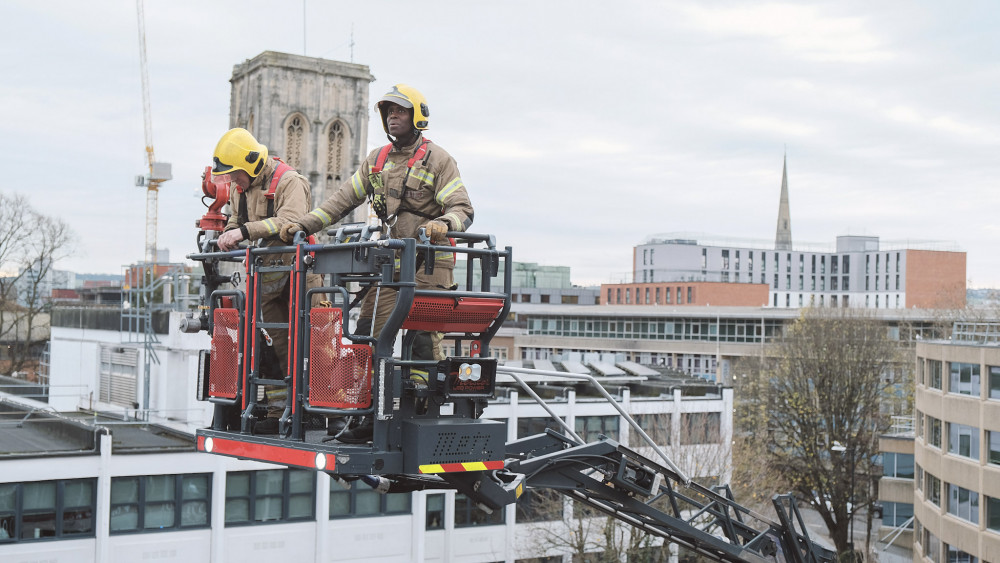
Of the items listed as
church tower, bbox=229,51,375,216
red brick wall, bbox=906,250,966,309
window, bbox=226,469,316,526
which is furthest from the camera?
red brick wall, bbox=906,250,966,309

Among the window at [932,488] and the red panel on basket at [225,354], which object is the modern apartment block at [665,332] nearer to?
the window at [932,488]

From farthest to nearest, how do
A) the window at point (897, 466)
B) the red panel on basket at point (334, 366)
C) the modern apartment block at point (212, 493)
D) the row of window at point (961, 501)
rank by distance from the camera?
the window at point (897, 466)
the row of window at point (961, 501)
the modern apartment block at point (212, 493)
the red panel on basket at point (334, 366)

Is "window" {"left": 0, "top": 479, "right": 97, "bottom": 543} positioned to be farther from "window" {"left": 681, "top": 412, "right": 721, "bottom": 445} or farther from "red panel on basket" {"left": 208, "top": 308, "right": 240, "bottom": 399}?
"window" {"left": 681, "top": 412, "right": 721, "bottom": 445}

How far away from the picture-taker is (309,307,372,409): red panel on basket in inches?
324

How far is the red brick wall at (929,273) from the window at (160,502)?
9982cm

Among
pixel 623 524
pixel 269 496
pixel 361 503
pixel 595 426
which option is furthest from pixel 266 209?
pixel 595 426

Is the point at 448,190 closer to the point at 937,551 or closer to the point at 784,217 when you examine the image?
the point at 937,551

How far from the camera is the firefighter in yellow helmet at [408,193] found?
9.02 meters

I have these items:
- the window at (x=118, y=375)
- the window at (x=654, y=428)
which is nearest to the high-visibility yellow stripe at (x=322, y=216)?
the window at (x=654, y=428)

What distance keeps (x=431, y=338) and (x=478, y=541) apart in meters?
31.2

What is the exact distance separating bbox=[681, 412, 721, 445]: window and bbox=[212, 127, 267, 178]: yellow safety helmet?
117 ft

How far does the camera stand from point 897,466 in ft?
184

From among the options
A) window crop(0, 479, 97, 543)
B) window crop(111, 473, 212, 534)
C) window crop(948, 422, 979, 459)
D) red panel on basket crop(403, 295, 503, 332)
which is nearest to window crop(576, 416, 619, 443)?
window crop(948, 422, 979, 459)

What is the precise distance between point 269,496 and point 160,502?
348 cm
